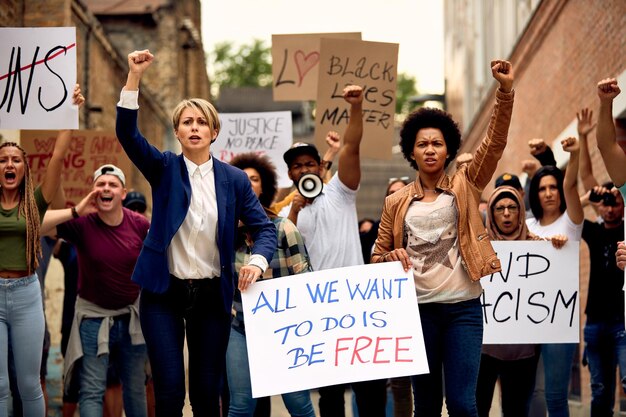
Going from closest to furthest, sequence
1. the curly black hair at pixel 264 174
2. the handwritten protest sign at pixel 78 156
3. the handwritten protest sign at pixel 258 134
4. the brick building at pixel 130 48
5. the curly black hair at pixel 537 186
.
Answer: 1. the curly black hair at pixel 264 174
2. the curly black hair at pixel 537 186
3. the handwritten protest sign at pixel 78 156
4. the handwritten protest sign at pixel 258 134
5. the brick building at pixel 130 48

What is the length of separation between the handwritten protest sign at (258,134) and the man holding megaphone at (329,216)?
11.5ft

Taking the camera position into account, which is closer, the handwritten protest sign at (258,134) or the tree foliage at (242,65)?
the handwritten protest sign at (258,134)

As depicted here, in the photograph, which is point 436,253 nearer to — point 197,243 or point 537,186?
point 197,243

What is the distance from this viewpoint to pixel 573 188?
7.33 metres

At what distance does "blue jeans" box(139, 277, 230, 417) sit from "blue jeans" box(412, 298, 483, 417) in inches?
42.1

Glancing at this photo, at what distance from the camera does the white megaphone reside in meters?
6.98

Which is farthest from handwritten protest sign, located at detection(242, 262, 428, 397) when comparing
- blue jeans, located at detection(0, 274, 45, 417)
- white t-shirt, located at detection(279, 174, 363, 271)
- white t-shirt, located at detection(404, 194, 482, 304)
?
blue jeans, located at detection(0, 274, 45, 417)

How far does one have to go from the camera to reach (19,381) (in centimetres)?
639

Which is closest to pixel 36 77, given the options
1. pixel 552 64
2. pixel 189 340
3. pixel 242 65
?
pixel 189 340

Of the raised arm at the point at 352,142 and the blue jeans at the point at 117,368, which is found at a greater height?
the raised arm at the point at 352,142

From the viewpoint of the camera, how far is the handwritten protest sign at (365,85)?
9000mm

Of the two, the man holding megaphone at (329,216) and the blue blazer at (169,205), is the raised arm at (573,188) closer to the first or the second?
the man holding megaphone at (329,216)

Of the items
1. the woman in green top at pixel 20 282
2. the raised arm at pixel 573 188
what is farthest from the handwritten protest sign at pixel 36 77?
the raised arm at pixel 573 188

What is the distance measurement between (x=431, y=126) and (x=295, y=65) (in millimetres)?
4454
